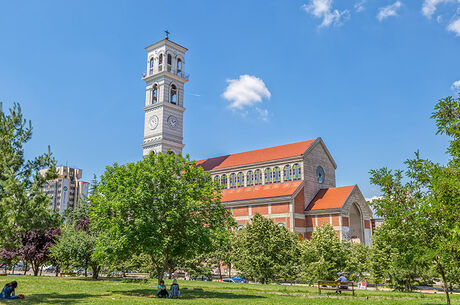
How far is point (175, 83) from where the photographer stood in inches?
2783

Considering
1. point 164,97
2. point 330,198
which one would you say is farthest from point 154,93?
point 330,198

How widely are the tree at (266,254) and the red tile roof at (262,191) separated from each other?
15383mm

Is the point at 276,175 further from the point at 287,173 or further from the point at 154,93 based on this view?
A: the point at 154,93

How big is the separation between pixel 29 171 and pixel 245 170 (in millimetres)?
45447

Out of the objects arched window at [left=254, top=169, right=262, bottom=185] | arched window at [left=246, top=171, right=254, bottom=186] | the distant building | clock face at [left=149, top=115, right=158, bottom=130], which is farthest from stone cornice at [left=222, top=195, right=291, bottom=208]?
the distant building

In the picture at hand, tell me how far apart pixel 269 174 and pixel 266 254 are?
78.1 ft

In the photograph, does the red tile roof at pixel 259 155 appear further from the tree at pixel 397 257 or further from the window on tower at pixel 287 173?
the tree at pixel 397 257

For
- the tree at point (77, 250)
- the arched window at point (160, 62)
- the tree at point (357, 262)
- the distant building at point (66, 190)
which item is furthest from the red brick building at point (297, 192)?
the distant building at point (66, 190)

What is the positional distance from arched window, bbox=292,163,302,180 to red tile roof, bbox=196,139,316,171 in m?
1.65

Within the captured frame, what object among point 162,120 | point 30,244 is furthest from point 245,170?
point 30,244

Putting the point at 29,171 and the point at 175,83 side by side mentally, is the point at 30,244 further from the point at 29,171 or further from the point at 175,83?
the point at 175,83

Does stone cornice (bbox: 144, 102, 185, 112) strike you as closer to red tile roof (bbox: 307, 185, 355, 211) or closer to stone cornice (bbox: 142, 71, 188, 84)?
stone cornice (bbox: 142, 71, 188, 84)

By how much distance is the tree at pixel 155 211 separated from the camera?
2131cm

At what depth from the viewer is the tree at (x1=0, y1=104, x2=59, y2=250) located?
1697cm
